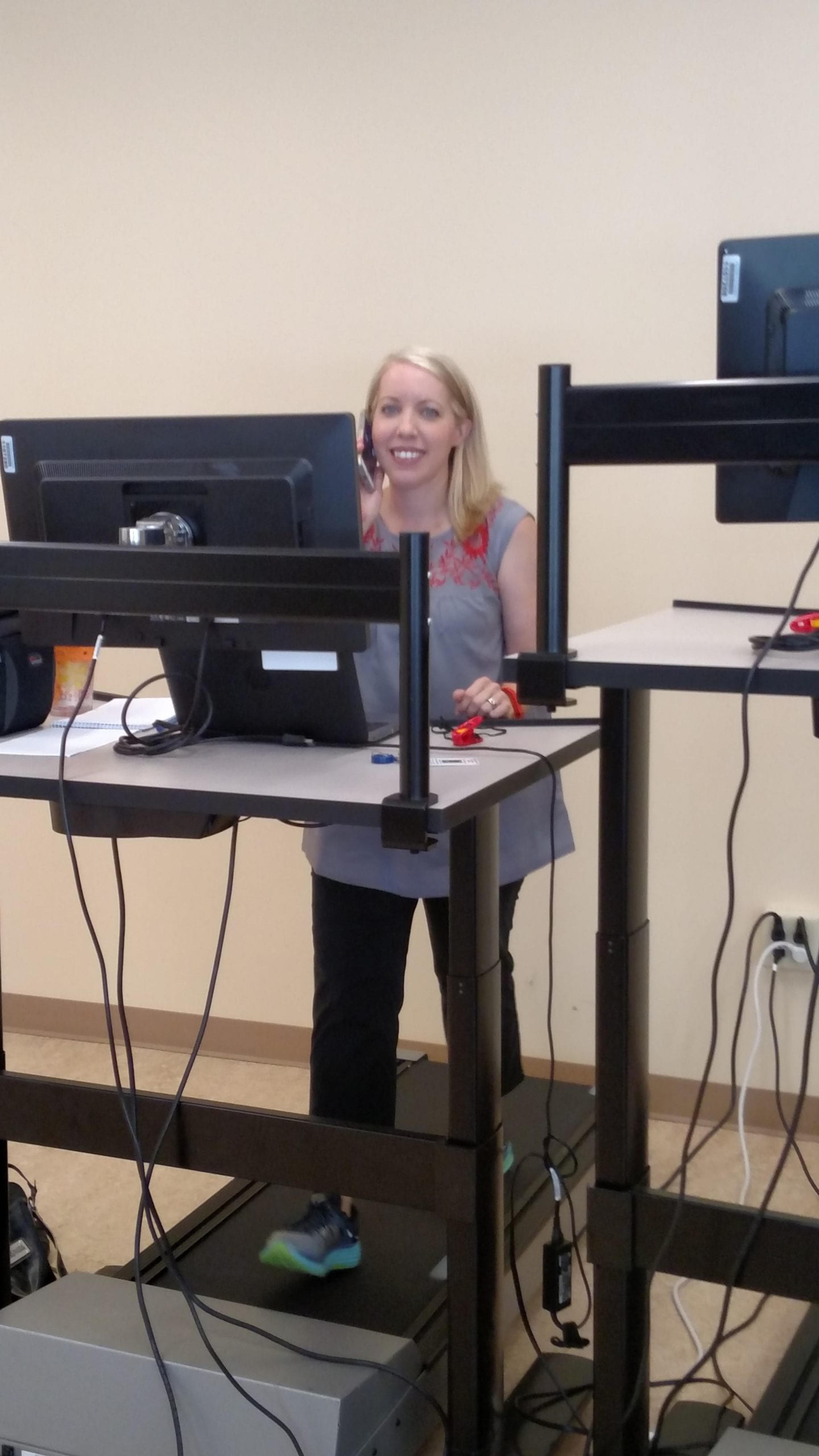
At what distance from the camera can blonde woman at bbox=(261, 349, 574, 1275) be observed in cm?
199

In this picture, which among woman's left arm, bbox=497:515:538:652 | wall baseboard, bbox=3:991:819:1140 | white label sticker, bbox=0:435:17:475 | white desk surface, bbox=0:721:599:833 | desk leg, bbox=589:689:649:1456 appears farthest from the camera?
wall baseboard, bbox=3:991:819:1140

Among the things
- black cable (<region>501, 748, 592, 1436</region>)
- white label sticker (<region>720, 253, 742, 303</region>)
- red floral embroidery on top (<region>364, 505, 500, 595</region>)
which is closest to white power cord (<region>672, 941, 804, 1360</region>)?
black cable (<region>501, 748, 592, 1436</region>)

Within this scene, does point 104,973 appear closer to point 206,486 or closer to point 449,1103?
point 449,1103

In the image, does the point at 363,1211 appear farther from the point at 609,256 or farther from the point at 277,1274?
the point at 609,256

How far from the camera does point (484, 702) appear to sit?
6.02ft

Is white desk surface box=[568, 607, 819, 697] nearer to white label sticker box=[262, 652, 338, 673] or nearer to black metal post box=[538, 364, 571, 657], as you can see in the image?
black metal post box=[538, 364, 571, 657]

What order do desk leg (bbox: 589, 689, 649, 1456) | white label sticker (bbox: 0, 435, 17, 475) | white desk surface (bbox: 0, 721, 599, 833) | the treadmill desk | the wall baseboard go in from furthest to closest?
the wall baseboard
white label sticker (bbox: 0, 435, 17, 475)
desk leg (bbox: 589, 689, 649, 1456)
the treadmill desk
white desk surface (bbox: 0, 721, 599, 833)

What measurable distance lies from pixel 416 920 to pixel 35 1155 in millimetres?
944

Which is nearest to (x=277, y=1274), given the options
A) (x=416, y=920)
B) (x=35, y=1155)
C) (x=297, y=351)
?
(x=35, y=1155)

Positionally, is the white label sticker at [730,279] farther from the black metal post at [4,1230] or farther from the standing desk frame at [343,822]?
the black metal post at [4,1230]

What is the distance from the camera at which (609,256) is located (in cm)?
269

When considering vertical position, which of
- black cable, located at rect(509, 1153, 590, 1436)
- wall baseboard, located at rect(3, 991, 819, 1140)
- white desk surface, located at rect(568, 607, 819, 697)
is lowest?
wall baseboard, located at rect(3, 991, 819, 1140)

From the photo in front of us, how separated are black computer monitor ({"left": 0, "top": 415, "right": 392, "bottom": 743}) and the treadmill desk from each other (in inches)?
Answer: 2.6

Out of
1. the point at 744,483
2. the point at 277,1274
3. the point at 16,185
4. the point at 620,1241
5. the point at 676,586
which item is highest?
the point at 16,185
